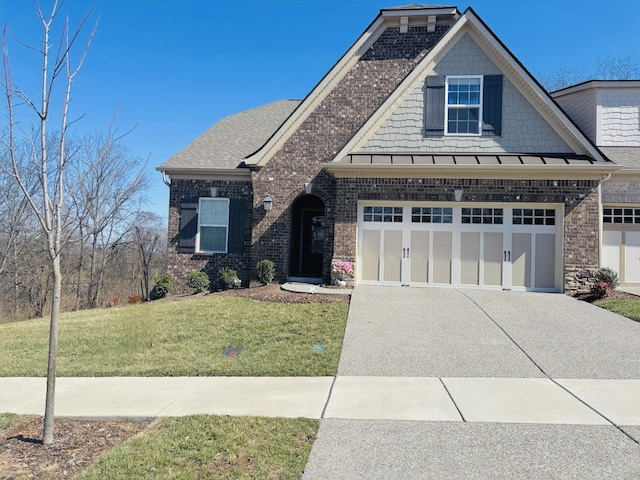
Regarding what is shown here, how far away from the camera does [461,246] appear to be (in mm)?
12641

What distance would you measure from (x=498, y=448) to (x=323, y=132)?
1167cm

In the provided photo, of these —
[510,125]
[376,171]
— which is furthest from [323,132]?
[510,125]

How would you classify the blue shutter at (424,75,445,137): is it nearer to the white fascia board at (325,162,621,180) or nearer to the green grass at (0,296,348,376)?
the white fascia board at (325,162,621,180)

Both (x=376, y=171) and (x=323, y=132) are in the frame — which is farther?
(x=323, y=132)

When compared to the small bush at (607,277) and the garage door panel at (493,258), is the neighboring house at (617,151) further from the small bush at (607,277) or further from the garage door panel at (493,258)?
the garage door panel at (493,258)

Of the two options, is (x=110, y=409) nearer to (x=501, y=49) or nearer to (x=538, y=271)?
(x=538, y=271)

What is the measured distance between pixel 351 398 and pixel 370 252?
26.0ft

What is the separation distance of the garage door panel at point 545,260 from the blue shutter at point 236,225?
9728 mm

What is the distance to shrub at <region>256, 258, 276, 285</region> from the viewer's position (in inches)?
528

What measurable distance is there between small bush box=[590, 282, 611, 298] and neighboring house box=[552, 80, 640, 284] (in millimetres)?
2705

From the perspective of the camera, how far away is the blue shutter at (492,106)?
1285cm

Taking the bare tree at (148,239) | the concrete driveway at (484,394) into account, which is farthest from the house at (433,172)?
the bare tree at (148,239)

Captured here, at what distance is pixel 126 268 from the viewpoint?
30906 millimetres

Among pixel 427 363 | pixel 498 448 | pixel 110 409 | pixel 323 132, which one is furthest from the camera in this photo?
pixel 323 132
